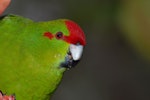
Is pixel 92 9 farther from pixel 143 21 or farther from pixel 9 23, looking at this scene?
pixel 9 23

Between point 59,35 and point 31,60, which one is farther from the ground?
point 59,35

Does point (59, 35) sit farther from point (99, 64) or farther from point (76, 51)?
point (99, 64)

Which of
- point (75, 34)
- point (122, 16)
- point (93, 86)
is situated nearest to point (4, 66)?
point (75, 34)

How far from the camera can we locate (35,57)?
2.41 meters

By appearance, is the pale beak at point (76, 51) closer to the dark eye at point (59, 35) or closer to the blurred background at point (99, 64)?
the dark eye at point (59, 35)

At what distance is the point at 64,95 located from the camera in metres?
5.17

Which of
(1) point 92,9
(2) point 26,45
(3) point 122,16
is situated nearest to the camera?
(2) point 26,45

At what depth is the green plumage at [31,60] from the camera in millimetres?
2367

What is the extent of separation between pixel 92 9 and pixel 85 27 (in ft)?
2.09

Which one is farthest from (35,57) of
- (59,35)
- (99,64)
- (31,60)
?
(99,64)

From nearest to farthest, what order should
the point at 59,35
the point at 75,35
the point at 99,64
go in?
A: the point at 75,35, the point at 59,35, the point at 99,64

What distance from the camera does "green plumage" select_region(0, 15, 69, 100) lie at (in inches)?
93.2

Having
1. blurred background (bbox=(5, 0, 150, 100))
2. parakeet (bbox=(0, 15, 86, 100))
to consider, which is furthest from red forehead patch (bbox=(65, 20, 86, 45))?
blurred background (bbox=(5, 0, 150, 100))

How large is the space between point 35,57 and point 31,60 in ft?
0.09
